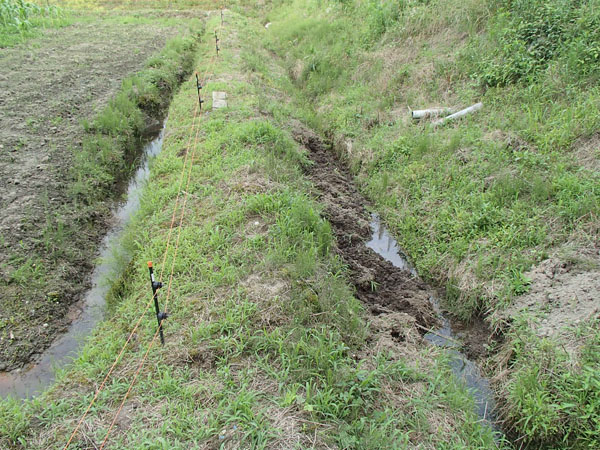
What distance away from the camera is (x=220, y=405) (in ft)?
10.3

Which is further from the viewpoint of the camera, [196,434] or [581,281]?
[581,281]

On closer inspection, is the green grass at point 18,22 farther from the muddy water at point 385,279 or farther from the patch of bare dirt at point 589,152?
the patch of bare dirt at point 589,152

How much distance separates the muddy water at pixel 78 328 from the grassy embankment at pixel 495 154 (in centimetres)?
418

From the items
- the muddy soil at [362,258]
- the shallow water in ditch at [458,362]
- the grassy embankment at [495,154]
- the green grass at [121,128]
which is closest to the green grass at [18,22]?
the green grass at [121,128]

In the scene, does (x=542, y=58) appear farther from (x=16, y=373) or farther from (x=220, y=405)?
(x=16, y=373)

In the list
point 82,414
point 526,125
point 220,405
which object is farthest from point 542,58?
point 82,414

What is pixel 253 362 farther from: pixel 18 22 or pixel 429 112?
pixel 18 22

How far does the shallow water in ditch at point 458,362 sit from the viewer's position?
373 centimetres

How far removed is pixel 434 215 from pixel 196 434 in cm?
434

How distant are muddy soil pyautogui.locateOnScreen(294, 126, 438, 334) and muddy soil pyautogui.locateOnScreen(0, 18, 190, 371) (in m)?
3.54

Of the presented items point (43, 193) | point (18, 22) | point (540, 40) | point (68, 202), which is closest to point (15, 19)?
point (18, 22)

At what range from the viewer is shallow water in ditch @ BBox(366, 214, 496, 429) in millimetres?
3731

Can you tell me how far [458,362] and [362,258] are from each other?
1800 mm

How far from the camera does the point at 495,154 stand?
6.04 m
